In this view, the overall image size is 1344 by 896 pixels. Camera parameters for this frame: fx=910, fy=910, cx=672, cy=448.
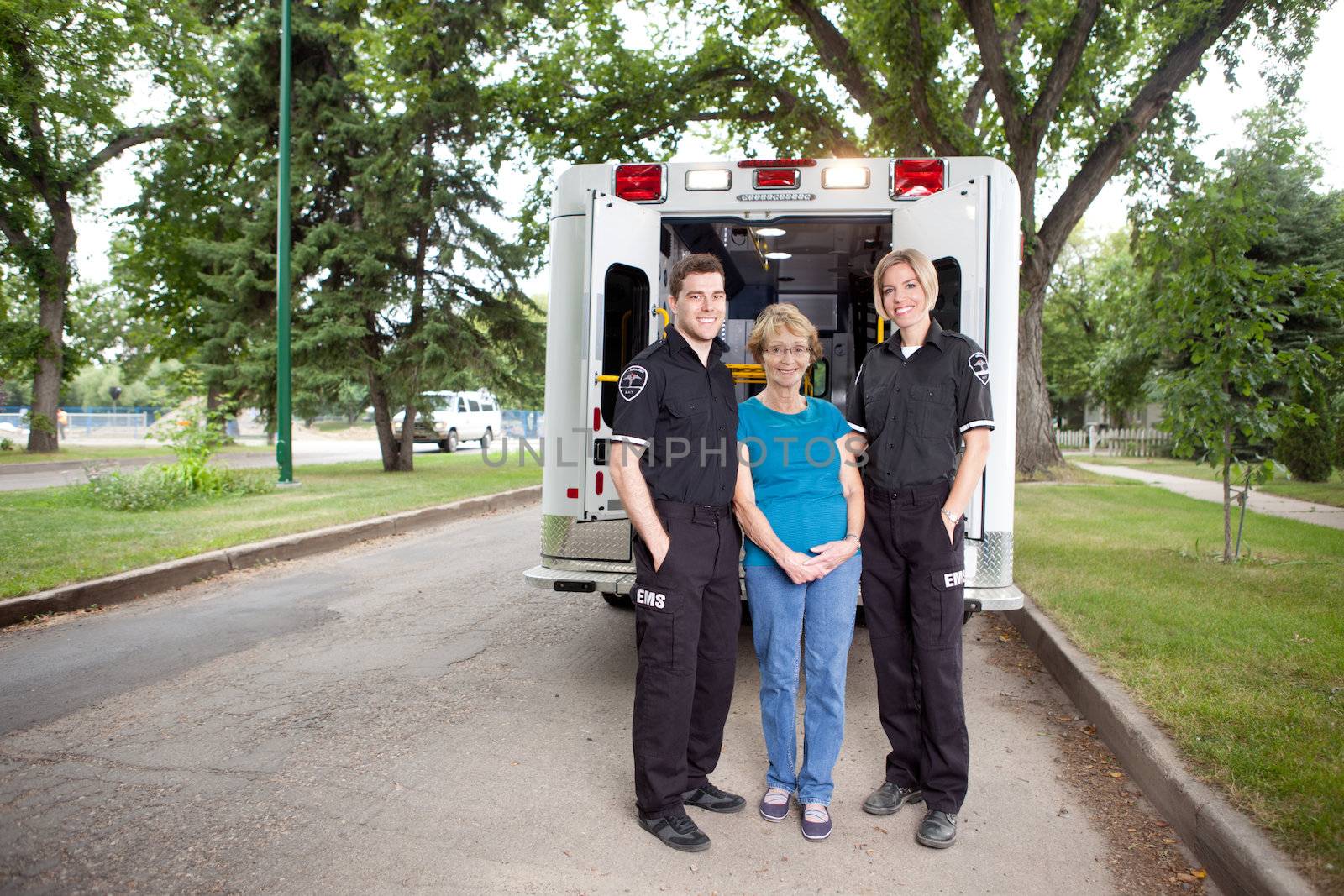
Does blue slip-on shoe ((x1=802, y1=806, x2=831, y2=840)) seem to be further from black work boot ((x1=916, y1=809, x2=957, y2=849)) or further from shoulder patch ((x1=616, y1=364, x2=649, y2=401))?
shoulder patch ((x1=616, y1=364, x2=649, y2=401))

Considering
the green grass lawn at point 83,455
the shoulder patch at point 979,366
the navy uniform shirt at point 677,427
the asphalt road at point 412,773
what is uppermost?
the shoulder patch at point 979,366

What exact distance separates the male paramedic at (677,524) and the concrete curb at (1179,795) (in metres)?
1.69

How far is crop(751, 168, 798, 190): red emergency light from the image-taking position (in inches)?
195

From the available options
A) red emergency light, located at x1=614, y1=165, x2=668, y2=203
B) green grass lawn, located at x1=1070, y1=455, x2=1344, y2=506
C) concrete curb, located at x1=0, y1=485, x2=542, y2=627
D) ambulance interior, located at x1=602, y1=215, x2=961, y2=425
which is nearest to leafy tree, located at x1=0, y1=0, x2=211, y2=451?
concrete curb, located at x1=0, y1=485, x2=542, y2=627

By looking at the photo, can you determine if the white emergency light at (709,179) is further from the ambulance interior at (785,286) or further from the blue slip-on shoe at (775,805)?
the blue slip-on shoe at (775,805)

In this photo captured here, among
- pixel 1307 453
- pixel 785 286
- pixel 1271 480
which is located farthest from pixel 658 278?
pixel 1307 453

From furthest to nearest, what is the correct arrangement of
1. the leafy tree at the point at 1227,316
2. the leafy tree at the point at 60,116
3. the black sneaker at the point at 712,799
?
the leafy tree at the point at 60,116
the leafy tree at the point at 1227,316
the black sneaker at the point at 712,799

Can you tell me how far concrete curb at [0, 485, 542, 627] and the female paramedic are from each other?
19.3ft

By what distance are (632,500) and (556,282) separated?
2.33 m

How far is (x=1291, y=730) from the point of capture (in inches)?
150

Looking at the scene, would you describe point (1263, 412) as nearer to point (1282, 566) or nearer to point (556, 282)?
point (1282, 566)

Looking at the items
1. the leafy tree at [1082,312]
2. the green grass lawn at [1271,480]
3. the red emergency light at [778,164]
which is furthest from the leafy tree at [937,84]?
the leafy tree at [1082,312]

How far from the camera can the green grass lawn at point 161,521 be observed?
24.3ft

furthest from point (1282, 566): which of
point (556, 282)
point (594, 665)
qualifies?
point (556, 282)
